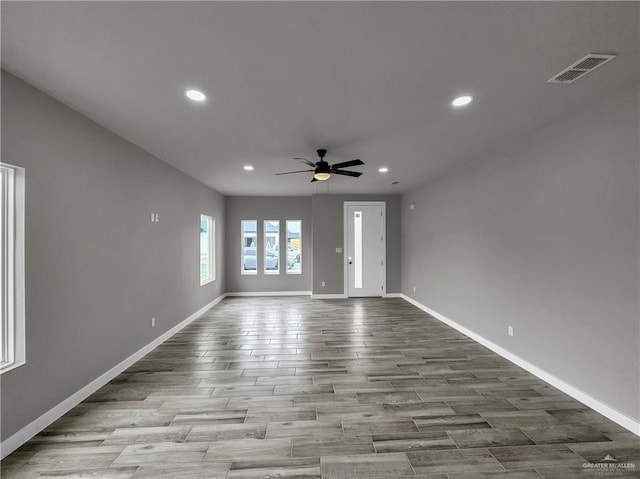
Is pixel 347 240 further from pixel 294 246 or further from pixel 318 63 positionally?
pixel 318 63

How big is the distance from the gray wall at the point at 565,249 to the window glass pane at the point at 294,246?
14.5 ft

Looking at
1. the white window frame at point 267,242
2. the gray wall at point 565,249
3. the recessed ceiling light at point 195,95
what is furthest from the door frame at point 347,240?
the recessed ceiling light at point 195,95

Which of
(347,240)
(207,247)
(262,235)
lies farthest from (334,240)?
(207,247)

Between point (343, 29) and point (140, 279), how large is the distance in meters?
3.58

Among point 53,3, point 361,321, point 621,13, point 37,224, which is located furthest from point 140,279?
point 621,13

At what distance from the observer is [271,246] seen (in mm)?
8156

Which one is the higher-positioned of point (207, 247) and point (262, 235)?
point (262, 235)

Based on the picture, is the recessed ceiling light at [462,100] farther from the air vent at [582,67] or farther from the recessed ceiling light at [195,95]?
the recessed ceiling light at [195,95]

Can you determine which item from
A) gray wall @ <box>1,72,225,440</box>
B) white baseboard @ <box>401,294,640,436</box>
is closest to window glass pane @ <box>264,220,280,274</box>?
gray wall @ <box>1,72,225,440</box>

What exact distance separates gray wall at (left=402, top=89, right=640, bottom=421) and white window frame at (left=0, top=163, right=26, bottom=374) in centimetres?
449

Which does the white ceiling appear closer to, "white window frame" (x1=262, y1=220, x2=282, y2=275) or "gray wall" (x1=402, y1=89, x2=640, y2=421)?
"gray wall" (x1=402, y1=89, x2=640, y2=421)

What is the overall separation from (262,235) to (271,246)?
38 centimetres

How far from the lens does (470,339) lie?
4.40 meters

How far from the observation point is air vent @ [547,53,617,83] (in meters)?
1.97
